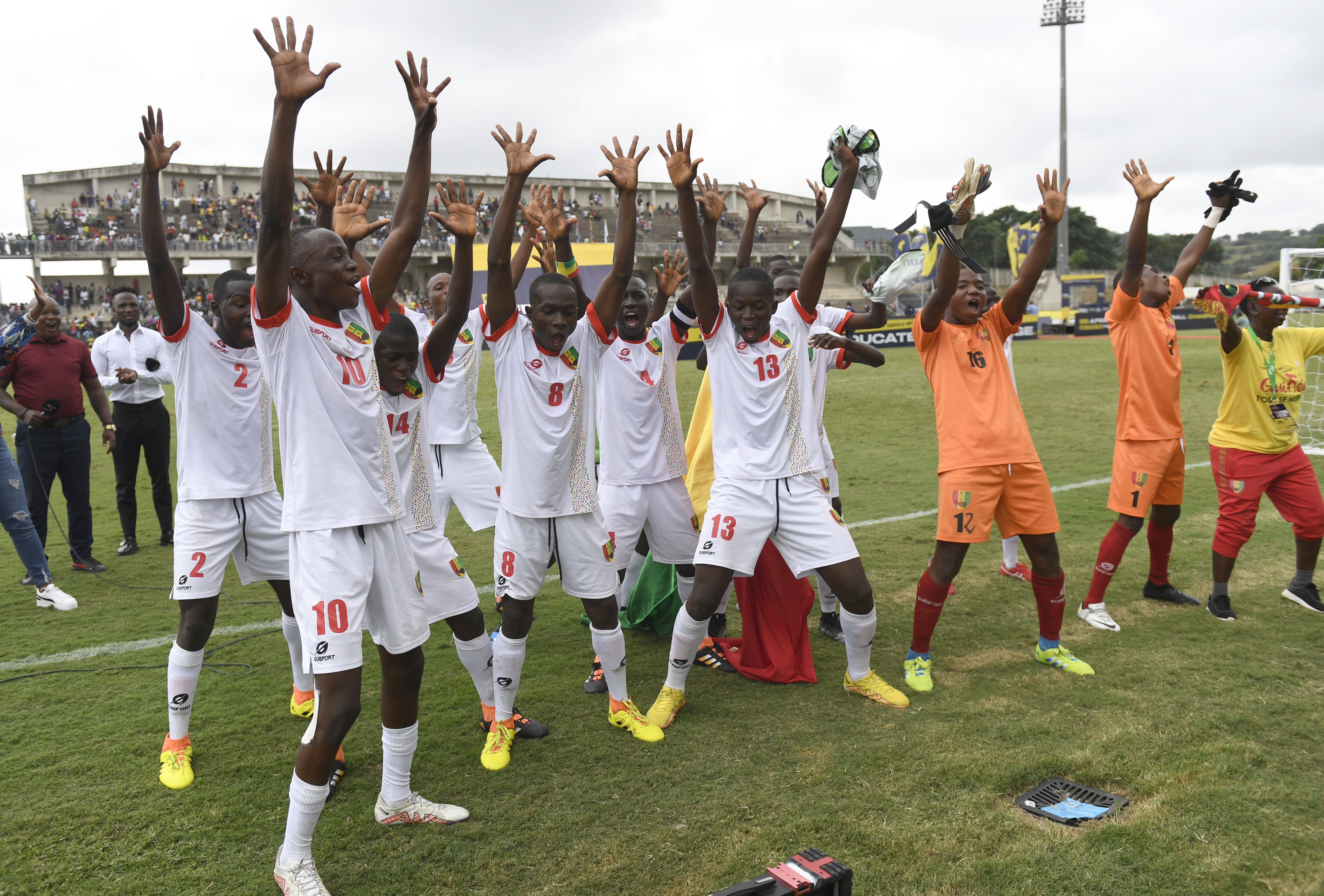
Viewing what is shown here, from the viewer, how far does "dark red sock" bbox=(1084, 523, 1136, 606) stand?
610 cm

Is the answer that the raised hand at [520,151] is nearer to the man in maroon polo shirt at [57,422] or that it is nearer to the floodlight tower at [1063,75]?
the man in maroon polo shirt at [57,422]

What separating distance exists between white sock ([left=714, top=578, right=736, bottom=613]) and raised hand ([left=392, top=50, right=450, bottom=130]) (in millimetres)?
2862

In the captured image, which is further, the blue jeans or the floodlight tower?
the floodlight tower

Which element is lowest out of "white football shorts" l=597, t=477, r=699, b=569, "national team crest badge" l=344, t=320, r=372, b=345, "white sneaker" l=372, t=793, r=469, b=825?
"white sneaker" l=372, t=793, r=469, b=825

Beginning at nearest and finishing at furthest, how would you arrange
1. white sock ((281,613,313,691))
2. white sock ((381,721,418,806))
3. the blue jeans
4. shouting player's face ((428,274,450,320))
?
white sock ((381,721,418,806)) → white sock ((281,613,313,691)) → the blue jeans → shouting player's face ((428,274,450,320))

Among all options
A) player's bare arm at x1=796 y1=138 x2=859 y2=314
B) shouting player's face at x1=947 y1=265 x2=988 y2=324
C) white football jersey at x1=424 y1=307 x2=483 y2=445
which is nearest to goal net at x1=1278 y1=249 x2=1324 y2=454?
shouting player's face at x1=947 y1=265 x2=988 y2=324

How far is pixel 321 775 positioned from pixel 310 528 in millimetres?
950

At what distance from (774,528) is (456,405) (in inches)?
124

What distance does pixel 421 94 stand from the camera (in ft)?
12.6

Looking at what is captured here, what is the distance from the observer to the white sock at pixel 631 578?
6.42 metres

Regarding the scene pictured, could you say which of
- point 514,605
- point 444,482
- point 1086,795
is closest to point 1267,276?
point 1086,795

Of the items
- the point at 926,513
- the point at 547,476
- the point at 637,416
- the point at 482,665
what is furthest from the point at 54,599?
the point at 926,513

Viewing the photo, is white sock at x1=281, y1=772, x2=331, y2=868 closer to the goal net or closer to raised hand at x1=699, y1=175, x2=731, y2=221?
raised hand at x1=699, y1=175, x2=731, y2=221

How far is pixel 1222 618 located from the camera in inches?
235
